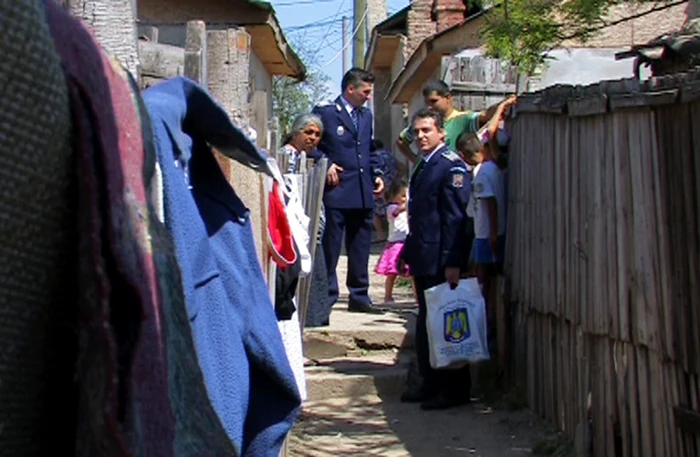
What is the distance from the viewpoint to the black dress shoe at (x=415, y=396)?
8.59 m

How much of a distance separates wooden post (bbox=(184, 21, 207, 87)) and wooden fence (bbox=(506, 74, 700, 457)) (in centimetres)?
222

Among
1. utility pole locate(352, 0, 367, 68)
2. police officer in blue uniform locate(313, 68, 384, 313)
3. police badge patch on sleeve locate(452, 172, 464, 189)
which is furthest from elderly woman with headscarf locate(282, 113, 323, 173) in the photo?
utility pole locate(352, 0, 367, 68)

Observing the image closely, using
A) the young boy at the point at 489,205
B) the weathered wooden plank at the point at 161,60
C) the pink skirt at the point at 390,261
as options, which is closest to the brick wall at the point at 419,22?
the pink skirt at the point at 390,261

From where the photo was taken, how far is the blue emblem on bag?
8.12 metres

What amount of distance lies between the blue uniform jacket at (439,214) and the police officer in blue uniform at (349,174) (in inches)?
85.0

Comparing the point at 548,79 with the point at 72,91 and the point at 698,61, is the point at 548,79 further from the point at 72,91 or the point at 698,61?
the point at 72,91

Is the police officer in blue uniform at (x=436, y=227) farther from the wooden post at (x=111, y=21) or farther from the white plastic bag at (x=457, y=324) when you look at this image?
the wooden post at (x=111, y=21)

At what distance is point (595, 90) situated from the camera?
6.27 m

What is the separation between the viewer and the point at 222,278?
8.51 feet

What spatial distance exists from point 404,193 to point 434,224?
4.33 metres

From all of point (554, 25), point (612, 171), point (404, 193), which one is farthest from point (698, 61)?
point (404, 193)

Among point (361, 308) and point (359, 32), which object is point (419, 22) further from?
point (361, 308)

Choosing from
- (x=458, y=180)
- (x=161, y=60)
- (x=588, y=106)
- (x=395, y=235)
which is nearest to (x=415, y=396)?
(x=458, y=180)

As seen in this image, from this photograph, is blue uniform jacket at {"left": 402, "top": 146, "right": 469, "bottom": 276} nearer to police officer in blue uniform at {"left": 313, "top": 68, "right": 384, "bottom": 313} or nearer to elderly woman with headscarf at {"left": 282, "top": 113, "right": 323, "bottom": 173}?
elderly woman with headscarf at {"left": 282, "top": 113, "right": 323, "bottom": 173}
